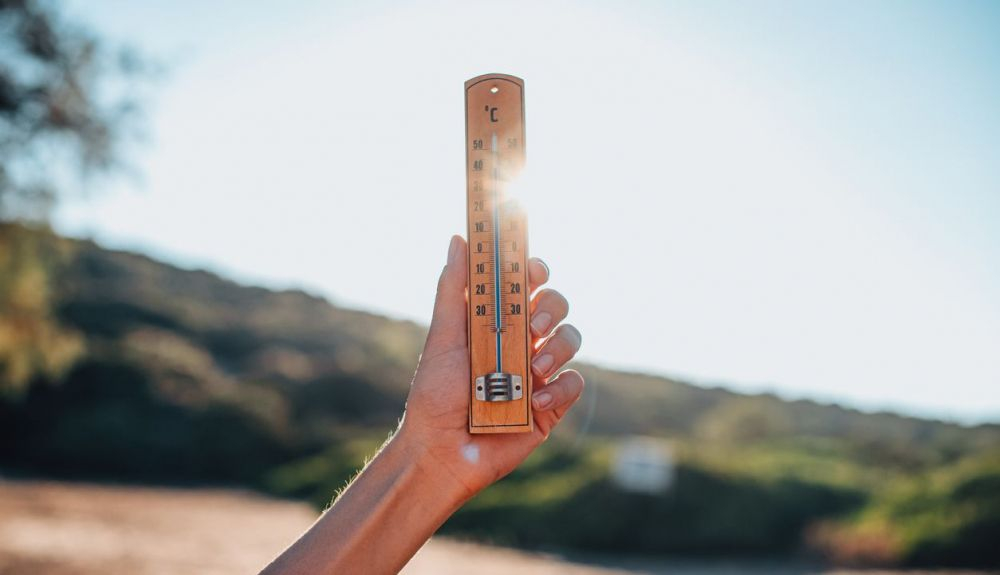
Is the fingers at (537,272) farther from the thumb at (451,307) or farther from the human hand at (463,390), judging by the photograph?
the thumb at (451,307)

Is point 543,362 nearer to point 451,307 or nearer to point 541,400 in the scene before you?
point 541,400

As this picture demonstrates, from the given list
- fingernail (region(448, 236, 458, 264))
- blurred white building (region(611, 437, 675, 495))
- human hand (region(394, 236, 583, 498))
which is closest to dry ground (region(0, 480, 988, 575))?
blurred white building (region(611, 437, 675, 495))

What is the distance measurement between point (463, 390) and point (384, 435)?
18851 millimetres

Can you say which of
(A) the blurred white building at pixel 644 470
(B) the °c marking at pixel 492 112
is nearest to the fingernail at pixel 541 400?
(B) the °c marking at pixel 492 112

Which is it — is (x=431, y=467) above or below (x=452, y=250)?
below

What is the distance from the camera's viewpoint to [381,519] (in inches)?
77.0

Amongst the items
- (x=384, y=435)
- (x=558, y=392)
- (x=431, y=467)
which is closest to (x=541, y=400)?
(x=558, y=392)

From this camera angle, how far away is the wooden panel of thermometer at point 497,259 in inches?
85.7

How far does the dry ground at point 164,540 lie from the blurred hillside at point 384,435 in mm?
1137

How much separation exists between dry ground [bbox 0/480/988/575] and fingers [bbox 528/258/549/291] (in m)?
8.27

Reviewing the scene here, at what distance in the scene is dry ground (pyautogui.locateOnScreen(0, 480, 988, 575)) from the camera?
9586mm

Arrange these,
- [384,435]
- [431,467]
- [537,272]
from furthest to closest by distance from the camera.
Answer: [384,435] < [537,272] < [431,467]

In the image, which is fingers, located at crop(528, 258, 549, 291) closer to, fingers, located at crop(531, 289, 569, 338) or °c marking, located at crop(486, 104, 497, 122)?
fingers, located at crop(531, 289, 569, 338)

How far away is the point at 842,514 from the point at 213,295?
3628 cm
